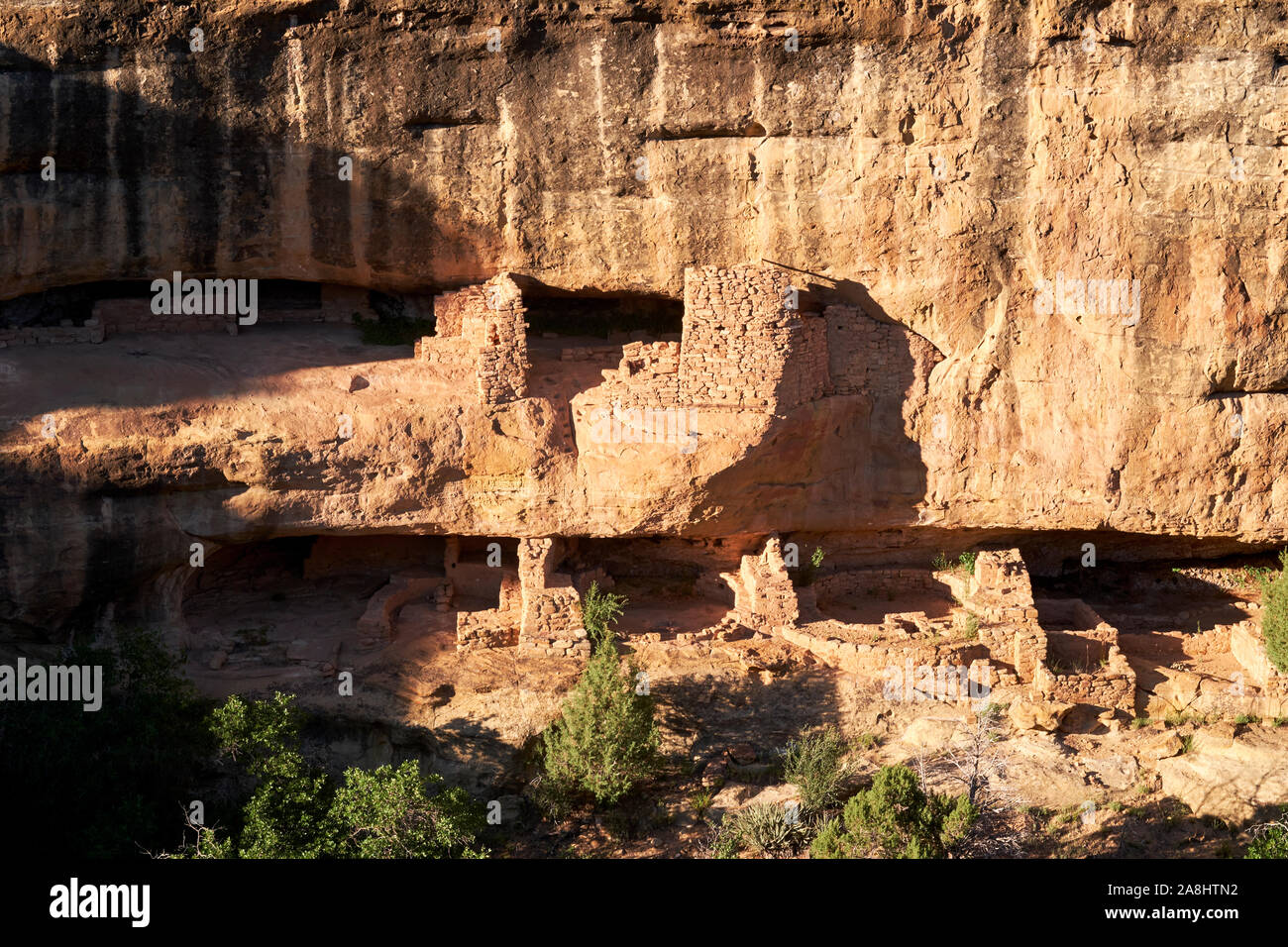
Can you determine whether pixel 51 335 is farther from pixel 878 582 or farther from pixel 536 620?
pixel 878 582

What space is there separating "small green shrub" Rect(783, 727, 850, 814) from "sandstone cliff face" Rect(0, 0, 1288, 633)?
→ 2.74 meters

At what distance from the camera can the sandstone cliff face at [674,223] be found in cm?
1694

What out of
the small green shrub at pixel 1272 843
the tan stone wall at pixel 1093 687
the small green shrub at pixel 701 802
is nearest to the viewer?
the small green shrub at pixel 1272 843

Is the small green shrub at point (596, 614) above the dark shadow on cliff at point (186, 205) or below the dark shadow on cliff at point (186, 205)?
below

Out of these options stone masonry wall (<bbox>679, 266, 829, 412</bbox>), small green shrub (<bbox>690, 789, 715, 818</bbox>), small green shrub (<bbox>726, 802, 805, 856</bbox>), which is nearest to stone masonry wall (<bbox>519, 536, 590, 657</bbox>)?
small green shrub (<bbox>690, 789, 715, 818</bbox>)

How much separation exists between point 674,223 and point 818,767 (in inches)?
234

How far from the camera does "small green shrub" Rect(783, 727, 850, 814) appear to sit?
53.4 ft

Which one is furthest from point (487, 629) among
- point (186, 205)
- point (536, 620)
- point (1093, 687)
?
point (1093, 687)

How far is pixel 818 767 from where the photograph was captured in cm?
1652

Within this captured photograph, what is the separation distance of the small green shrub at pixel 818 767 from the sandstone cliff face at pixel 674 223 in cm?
274

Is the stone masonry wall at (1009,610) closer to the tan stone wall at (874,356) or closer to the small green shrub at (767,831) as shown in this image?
the tan stone wall at (874,356)

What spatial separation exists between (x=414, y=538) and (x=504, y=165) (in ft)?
16.4

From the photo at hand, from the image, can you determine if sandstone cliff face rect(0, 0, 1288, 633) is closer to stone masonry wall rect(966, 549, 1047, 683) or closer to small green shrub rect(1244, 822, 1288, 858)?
stone masonry wall rect(966, 549, 1047, 683)

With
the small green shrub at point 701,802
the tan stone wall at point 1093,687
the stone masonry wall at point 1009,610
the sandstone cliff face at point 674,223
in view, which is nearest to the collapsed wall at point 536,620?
the sandstone cliff face at point 674,223
